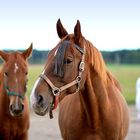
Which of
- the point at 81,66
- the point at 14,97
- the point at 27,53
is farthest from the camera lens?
the point at 27,53

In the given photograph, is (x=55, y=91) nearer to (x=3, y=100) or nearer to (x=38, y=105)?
(x=38, y=105)

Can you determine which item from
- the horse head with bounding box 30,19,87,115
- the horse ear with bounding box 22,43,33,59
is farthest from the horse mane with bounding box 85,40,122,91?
the horse ear with bounding box 22,43,33,59

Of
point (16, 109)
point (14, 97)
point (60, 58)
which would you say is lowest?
point (16, 109)

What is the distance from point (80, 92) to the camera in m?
5.08

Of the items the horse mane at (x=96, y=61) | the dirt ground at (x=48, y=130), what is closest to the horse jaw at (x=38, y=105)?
the horse mane at (x=96, y=61)

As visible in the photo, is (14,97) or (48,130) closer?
(14,97)

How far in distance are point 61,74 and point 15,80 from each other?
1.98 m

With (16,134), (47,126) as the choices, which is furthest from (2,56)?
(47,126)

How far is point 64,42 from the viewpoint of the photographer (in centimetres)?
478

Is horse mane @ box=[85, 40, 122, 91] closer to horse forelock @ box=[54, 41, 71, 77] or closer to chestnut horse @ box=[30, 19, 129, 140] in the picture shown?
chestnut horse @ box=[30, 19, 129, 140]

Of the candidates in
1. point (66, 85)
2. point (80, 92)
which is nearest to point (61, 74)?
point (66, 85)

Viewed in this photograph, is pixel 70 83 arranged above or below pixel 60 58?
below

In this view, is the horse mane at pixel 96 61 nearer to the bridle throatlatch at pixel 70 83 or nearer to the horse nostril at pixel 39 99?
the bridle throatlatch at pixel 70 83

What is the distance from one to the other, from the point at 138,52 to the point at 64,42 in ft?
79.5
